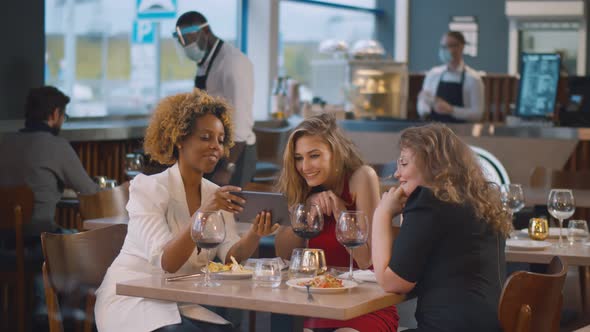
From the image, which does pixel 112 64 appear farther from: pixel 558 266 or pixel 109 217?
pixel 558 266

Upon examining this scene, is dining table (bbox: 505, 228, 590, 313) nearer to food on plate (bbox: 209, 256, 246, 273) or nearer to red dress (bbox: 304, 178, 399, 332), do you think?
red dress (bbox: 304, 178, 399, 332)

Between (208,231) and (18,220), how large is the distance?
2.34 meters

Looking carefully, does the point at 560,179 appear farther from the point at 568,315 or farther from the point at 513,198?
the point at 513,198

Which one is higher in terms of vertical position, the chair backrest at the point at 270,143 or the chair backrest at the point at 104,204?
the chair backrest at the point at 270,143

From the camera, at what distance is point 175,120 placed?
3533 mm

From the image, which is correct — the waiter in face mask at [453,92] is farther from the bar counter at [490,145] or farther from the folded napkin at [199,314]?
the folded napkin at [199,314]

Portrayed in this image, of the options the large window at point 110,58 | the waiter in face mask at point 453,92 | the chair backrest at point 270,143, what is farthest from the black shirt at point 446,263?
the chair backrest at point 270,143

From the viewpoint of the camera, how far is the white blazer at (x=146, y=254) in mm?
3104

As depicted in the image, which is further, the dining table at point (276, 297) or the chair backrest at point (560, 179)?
the chair backrest at point (560, 179)

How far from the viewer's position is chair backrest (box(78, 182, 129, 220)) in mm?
4543

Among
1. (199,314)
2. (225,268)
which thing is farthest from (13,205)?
(225,268)

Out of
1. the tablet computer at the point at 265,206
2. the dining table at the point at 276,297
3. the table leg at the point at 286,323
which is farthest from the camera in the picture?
the tablet computer at the point at 265,206

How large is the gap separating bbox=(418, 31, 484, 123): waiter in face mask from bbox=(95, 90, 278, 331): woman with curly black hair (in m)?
5.22

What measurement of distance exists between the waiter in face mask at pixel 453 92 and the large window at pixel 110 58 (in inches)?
104
